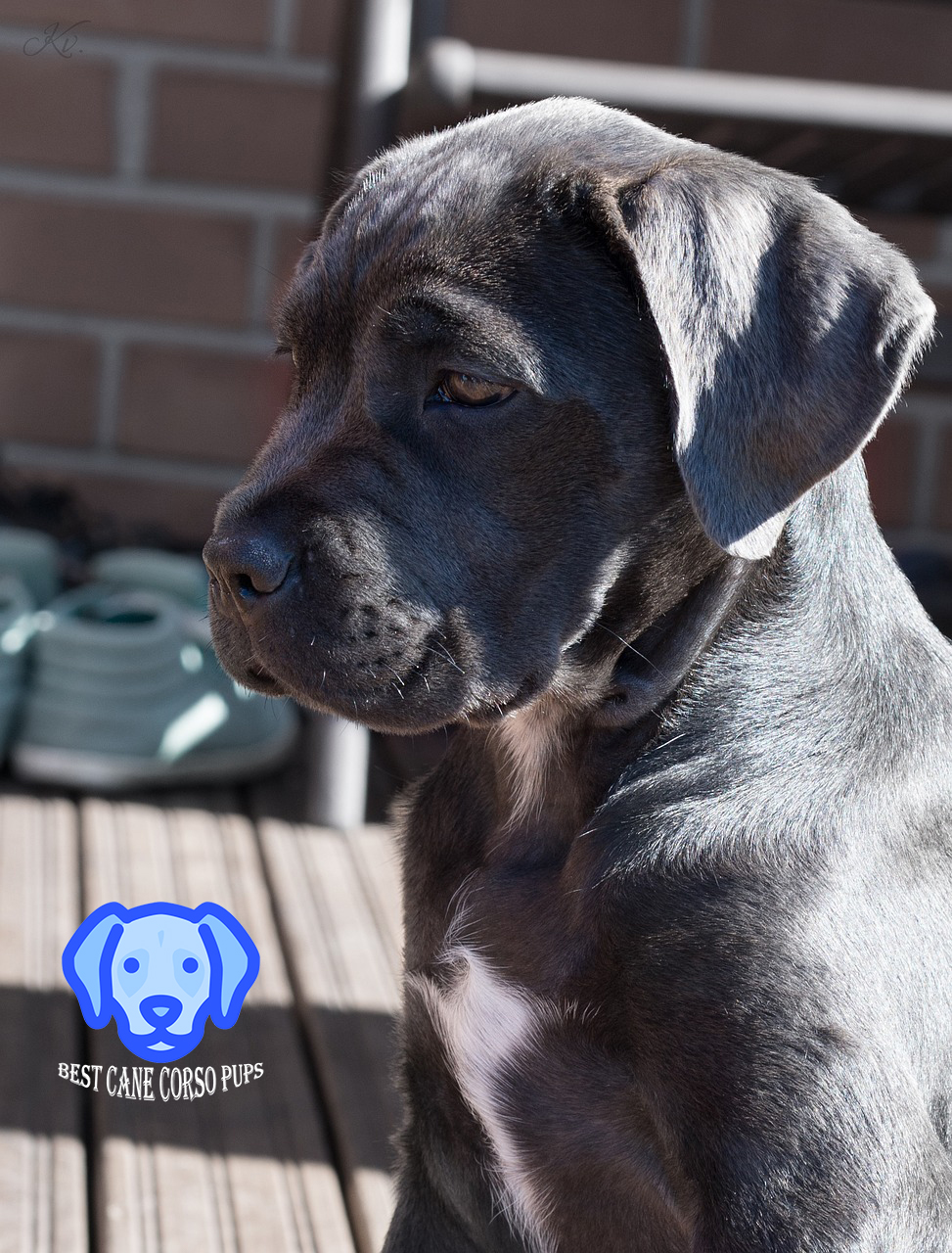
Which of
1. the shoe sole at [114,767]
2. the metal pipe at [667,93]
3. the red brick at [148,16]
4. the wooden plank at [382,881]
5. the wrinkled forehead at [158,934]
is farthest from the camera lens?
the red brick at [148,16]

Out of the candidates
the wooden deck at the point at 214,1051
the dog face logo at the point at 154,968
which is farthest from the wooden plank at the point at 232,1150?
the dog face logo at the point at 154,968

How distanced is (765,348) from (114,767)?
1.95m

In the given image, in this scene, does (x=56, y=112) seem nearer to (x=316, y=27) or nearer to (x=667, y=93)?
(x=316, y=27)

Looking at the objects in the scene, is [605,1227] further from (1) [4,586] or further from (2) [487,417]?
(1) [4,586]

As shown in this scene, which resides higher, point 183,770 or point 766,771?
point 766,771

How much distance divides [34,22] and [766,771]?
3217mm

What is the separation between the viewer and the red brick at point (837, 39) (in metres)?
3.91

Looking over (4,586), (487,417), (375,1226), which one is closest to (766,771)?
(487,417)

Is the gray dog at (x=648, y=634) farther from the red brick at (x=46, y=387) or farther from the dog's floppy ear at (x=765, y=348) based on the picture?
the red brick at (x=46, y=387)

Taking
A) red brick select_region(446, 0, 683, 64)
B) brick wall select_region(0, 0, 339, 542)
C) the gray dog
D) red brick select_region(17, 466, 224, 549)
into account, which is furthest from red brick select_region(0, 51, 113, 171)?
the gray dog

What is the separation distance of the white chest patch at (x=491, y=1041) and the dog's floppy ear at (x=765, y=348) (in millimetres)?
495

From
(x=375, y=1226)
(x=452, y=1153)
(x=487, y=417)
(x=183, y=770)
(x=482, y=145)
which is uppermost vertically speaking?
(x=482, y=145)

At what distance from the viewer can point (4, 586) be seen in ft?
10.3

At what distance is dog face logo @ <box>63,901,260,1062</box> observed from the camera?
1.57 m
